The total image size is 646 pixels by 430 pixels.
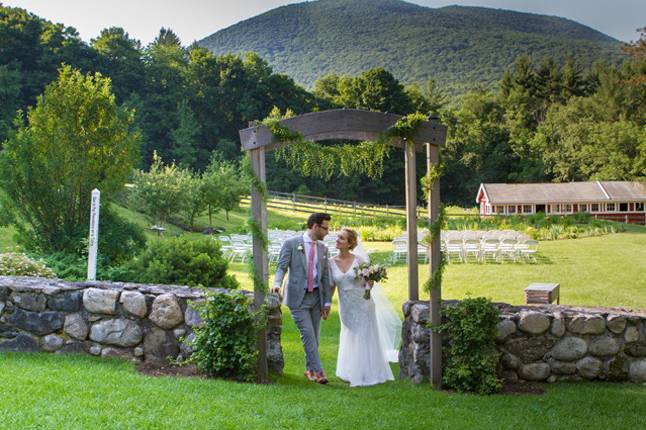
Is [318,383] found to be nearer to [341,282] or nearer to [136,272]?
[341,282]

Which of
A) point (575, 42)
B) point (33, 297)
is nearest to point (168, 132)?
point (33, 297)

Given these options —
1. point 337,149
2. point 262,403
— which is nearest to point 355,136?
point 337,149

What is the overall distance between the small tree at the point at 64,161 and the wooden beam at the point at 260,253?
898 cm

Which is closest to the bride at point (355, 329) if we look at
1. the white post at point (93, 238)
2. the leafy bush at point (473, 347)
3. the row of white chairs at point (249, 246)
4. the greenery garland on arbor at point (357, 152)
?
the greenery garland on arbor at point (357, 152)

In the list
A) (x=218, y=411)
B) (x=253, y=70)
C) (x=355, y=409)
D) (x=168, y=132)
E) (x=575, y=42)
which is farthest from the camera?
(x=575, y=42)

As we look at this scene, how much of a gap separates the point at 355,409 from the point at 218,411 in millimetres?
1176

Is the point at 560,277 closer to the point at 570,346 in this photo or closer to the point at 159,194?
the point at 570,346

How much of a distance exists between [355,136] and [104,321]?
336 centimetres

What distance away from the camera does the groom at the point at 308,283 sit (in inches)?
289

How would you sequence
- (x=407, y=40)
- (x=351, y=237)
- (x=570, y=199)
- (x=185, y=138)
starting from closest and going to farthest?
(x=351, y=237), (x=570, y=199), (x=185, y=138), (x=407, y=40)

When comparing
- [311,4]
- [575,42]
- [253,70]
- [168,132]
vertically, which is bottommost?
[168,132]

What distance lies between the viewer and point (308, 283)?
7.38m

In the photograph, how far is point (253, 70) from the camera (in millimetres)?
64938

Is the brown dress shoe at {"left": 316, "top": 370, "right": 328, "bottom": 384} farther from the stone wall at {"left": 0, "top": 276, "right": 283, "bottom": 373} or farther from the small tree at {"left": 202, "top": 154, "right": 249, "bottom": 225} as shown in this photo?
the small tree at {"left": 202, "top": 154, "right": 249, "bottom": 225}
